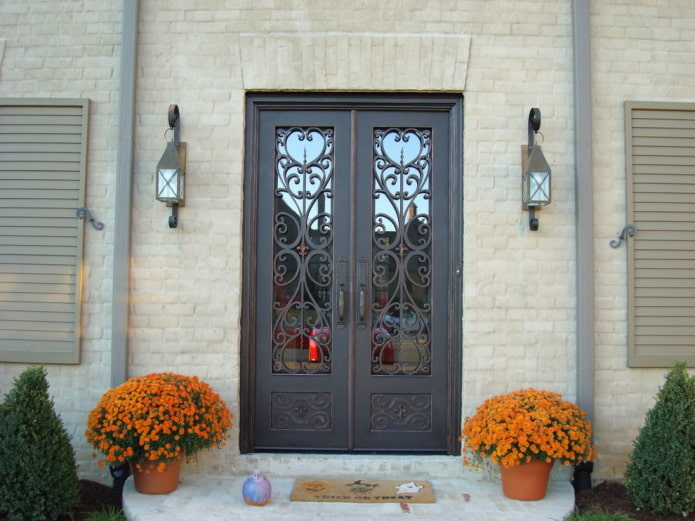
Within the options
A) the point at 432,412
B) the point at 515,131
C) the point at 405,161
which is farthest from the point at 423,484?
the point at 515,131

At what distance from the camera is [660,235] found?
14.3 feet

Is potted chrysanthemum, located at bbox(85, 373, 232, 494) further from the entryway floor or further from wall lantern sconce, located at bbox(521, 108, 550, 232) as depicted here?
wall lantern sconce, located at bbox(521, 108, 550, 232)

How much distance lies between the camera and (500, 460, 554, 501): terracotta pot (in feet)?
12.5

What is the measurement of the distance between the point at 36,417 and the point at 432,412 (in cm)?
269

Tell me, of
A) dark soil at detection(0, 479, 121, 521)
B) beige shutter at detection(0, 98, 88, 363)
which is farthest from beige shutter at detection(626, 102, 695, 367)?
beige shutter at detection(0, 98, 88, 363)

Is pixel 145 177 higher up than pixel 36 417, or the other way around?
pixel 145 177

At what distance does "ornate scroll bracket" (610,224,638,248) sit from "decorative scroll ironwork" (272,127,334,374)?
6.94 ft

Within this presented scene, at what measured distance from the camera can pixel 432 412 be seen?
14.4 ft

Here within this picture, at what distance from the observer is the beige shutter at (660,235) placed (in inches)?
170

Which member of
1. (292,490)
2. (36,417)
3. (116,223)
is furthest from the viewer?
(116,223)

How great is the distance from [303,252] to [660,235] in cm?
268

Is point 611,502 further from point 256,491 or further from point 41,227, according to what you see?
point 41,227

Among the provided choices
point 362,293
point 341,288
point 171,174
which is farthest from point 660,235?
point 171,174

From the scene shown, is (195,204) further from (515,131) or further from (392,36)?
(515,131)
